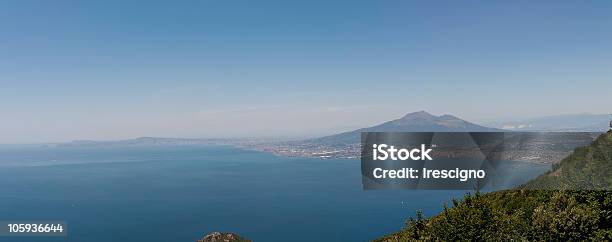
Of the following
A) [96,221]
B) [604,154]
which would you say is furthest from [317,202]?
[604,154]

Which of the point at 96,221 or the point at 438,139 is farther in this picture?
the point at 96,221

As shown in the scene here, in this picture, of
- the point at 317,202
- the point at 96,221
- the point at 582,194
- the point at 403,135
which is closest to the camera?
the point at 403,135

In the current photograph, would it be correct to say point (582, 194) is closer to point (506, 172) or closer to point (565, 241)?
point (565, 241)

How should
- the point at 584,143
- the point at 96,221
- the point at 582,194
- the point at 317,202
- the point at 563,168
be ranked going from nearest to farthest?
the point at 584,143 → the point at 582,194 → the point at 563,168 → the point at 96,221 → the point at 317,202

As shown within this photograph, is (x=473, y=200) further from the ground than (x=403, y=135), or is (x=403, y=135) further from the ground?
(x=403, y=135)

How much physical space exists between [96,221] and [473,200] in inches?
6671

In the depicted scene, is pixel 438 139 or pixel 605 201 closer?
pixel 438 139

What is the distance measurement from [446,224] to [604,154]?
15.3m

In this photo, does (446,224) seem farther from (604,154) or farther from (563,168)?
(604,154)

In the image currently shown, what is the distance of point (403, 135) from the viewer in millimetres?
23344

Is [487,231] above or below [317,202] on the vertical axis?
above

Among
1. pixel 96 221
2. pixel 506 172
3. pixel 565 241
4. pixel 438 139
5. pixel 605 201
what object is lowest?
pixel 96 221

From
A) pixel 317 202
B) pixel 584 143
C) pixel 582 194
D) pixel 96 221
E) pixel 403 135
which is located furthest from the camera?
pixel 317 202

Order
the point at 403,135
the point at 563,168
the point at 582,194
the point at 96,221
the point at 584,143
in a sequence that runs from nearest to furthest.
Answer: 1. the point at 403,135
2. the point at 584,143
3. the point at 582,194
4. the point at 563,168
5. the point at 96,221
